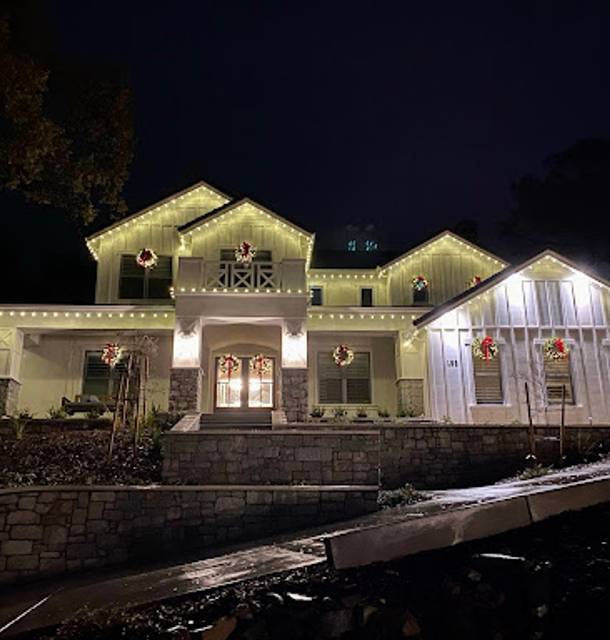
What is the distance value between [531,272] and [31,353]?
14413 millimetres

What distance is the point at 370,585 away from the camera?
5570 millimetres

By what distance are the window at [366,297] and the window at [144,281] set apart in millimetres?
6329

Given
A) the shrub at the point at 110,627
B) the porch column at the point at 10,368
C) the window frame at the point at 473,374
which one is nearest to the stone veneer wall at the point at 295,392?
the window frame at the point at 473,374

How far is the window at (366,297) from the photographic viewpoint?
20427 mm

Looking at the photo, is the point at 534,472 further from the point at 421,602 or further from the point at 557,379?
the point at 421,602

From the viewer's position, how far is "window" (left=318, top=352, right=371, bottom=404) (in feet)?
58.9

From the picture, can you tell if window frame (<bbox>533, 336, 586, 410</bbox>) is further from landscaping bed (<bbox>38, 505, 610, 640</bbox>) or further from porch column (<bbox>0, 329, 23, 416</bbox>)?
porch column (<bbox>0, 329, 23, 416</bbox>)

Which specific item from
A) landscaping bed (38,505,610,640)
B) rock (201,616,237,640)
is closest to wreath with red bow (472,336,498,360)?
landscaping bed (38,505,610,640)

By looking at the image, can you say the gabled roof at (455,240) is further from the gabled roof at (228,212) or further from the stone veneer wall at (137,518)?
the stone veneer wall at (137,518)

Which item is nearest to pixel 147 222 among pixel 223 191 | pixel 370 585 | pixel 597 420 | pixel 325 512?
pixel 223 191

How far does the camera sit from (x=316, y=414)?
1650cm

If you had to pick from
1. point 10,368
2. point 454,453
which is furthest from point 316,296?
point 10,368

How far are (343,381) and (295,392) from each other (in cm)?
261

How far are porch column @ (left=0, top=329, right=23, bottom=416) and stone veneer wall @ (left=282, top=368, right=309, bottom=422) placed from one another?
7367mm
